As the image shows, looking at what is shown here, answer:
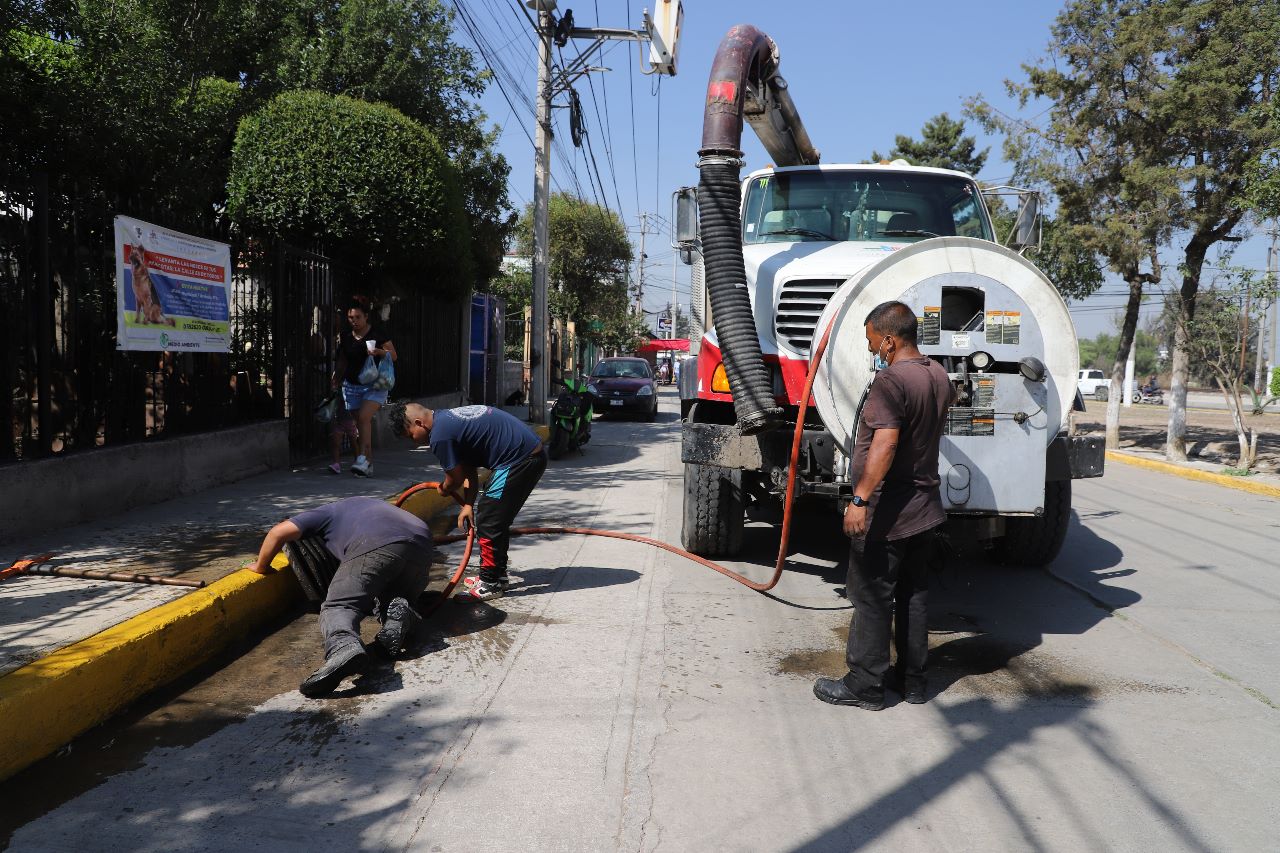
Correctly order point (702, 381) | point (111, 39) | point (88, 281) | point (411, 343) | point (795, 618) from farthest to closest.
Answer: point (411, 343) < point (111, 39) < point (88, 281) < point (702, 381) < point (795, 618)

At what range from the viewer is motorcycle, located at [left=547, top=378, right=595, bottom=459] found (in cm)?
1321

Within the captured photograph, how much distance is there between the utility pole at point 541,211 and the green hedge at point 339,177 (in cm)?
666

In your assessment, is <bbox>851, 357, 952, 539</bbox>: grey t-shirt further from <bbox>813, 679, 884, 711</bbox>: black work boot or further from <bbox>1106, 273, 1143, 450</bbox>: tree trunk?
<bbox>1106, 273, 1143, 450</bbox>: tree trunk

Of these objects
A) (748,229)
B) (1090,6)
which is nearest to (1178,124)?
(1090,6)

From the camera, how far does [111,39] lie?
8539mm

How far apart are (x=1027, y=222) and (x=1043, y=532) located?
7.92 ft

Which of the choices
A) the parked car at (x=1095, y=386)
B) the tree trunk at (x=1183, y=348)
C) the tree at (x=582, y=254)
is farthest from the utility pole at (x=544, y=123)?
the parked car at (x=1095, y=386)

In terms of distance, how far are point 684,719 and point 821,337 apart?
2.27 metres

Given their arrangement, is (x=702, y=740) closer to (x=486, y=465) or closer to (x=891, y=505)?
(x=891, y=505)

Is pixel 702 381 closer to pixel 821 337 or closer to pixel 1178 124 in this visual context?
pixel 821 337

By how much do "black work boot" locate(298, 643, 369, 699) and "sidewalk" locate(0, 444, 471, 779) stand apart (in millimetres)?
735

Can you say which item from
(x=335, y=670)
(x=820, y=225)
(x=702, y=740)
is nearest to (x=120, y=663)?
(x=335, y=670)

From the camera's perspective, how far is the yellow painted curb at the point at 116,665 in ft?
11.2

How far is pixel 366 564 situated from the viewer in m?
4.68
